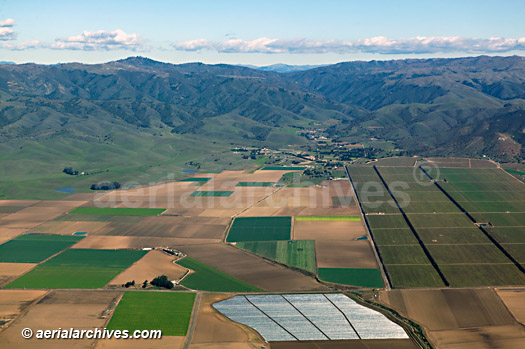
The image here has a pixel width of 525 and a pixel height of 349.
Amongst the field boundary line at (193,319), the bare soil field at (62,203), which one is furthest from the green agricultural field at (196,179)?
the field boundary line at (193,319)

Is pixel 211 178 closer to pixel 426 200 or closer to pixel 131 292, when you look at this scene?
pixel 426 200

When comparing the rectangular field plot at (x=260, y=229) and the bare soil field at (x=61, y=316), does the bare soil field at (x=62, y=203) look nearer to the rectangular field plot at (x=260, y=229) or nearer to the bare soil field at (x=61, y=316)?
the rectangular field plot at (x=260, y=229)

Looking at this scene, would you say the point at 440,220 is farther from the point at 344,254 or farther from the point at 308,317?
the point at 308,317

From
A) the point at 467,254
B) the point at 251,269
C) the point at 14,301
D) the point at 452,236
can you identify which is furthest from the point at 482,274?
the point at 14,301

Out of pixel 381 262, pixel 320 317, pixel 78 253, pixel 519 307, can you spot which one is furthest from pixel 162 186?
pixel 519 307

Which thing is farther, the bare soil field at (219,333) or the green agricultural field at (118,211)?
the green agricultural field at (118,211)

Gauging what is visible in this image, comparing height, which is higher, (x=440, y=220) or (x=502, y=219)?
(x=502, y=219)
